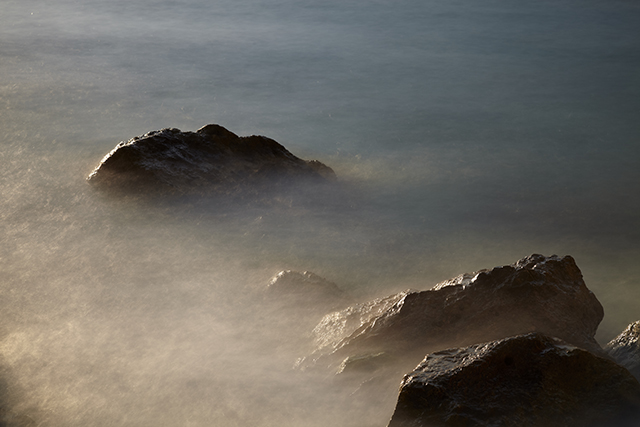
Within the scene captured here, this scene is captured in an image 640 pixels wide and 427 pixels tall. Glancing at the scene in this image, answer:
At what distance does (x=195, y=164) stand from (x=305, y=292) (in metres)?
1.71

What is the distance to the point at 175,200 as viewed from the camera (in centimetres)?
430

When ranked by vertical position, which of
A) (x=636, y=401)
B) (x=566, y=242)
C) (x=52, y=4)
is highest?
(x=52, y=4)

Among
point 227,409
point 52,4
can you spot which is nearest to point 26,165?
point 227,409

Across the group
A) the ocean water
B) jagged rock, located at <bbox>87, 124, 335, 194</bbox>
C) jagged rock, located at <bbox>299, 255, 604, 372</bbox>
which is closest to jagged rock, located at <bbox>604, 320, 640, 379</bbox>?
jagged rock, located at <bbox>299, 255, 604, 372</bbox>

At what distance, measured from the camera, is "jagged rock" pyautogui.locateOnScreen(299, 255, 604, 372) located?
2.52m

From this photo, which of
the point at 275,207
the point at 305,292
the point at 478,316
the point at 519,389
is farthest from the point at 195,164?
the point at 519,389

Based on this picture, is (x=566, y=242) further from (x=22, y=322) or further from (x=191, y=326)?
(x=22, y=322)

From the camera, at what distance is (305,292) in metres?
3.28

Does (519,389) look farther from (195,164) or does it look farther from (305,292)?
(195,164)

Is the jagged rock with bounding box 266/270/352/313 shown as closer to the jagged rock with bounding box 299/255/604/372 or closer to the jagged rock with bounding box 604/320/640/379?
the jagged rock with bounding box 299/255/604/372

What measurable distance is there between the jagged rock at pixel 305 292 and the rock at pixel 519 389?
1131 millimetres

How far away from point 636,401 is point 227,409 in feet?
5.13

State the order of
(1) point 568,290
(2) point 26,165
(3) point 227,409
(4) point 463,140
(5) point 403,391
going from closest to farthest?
(5) point 403,391, (3) point 227,409, (1) point 568,290, (2) point 26,165, (4) point 463,140

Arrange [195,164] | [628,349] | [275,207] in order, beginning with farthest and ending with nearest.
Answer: [195,164]
[275,207]
[628,349]
